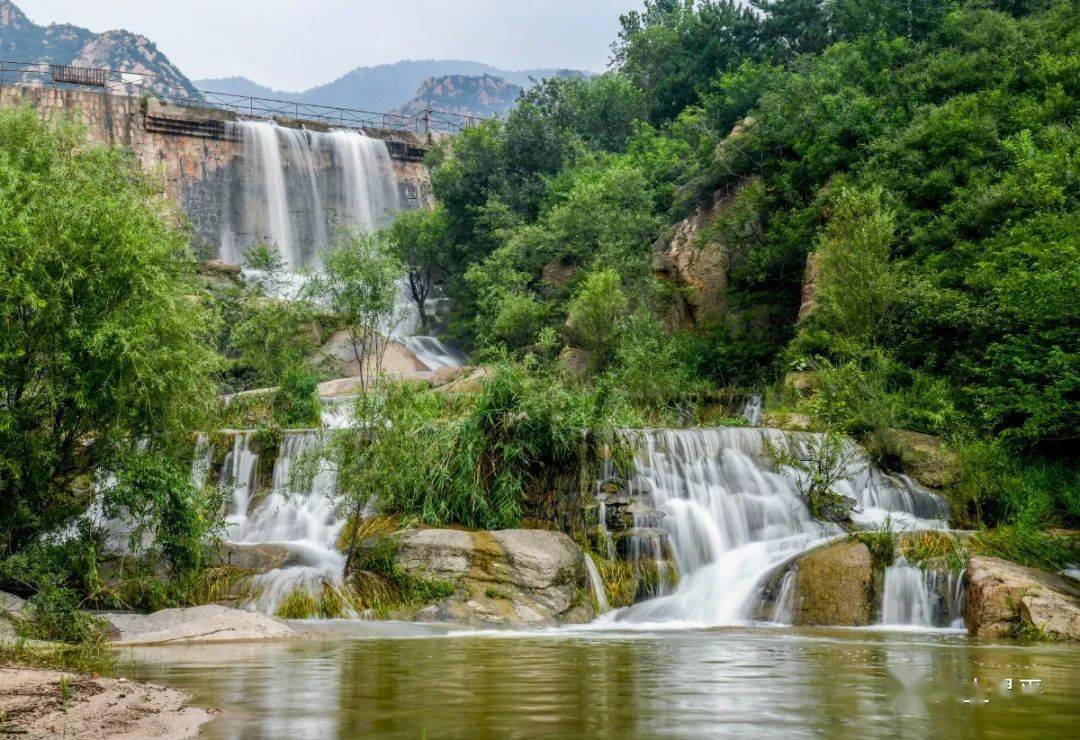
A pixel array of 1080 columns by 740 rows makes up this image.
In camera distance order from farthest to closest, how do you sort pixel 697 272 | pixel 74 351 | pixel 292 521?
pixel 697 272, pixel 292 521, pixel 74 351

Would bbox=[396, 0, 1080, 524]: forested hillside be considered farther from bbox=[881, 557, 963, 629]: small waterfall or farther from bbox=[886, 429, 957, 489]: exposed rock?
bbox=[881, 557, 963, 629]: small waterfall

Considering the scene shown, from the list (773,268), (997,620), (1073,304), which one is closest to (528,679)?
(997,620)

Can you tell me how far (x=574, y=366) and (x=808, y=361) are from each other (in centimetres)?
816

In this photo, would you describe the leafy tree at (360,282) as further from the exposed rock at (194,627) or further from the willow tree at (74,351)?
the exposed rock at (194,627)

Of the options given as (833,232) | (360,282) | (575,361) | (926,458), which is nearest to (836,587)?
(926,458)

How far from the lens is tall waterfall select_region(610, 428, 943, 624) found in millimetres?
14602

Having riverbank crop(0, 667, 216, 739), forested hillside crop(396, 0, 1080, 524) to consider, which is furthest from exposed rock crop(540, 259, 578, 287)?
riverbank crop(0, 667, 216, 739)

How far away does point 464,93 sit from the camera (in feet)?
567

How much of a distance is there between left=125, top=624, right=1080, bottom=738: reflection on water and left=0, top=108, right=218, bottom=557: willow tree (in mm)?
3776

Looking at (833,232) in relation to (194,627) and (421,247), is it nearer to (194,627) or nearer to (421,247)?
(194,627)

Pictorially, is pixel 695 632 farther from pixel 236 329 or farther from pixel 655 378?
pixel 236 329

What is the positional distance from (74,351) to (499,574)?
6.43 m

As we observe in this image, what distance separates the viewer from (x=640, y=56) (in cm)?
4512

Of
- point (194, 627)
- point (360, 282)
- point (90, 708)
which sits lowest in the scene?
point (194, 627)
